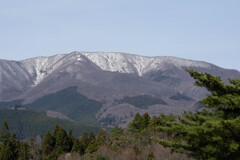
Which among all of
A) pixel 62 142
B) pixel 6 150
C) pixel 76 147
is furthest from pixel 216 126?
pixel 62 142

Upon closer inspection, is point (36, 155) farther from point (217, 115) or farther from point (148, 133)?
point (217, 115)

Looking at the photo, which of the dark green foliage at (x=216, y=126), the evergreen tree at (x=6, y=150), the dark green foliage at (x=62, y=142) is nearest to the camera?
the dark green foliage at (x=216, y=126)

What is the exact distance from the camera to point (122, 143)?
7731cm

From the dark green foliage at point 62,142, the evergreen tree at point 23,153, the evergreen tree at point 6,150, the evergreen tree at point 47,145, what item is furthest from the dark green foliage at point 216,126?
the evergreen tree at point 47,145

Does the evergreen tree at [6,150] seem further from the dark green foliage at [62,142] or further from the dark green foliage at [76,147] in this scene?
the dark green foliage at [76,147]

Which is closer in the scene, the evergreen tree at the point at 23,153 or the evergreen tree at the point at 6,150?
the evergreen tree at the point at 6,150

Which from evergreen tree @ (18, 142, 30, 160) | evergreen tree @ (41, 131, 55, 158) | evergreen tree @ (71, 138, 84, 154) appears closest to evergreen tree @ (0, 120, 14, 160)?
evergreen tree @ (18, 142, 30, 160)

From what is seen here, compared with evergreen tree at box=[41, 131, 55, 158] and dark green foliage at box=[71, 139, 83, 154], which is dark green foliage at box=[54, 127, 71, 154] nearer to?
evergreen tree at box=[41, 131, 55, 158]

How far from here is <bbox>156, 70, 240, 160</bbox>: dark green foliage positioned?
68.3 feet

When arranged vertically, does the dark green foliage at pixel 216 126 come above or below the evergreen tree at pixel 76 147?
above

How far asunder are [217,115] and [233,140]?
2410 mm

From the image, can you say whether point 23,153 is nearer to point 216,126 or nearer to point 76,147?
point 76,147

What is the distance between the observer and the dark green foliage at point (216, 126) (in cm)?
2081

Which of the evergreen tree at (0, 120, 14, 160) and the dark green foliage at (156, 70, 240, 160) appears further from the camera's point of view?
the evergreen tree at (0, 120, 14, 160)
